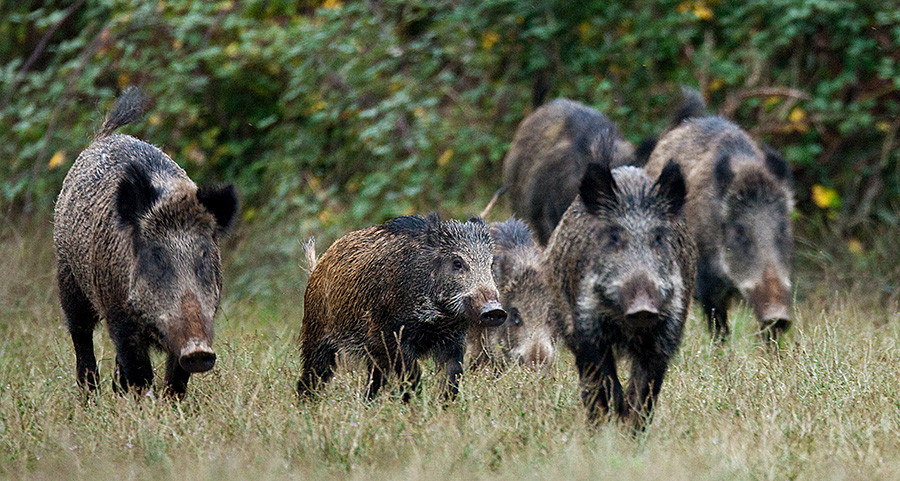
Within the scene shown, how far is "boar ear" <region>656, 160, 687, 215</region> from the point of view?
14.8 feet

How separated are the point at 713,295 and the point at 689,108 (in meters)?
1.79

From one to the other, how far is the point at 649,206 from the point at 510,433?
1.14 m

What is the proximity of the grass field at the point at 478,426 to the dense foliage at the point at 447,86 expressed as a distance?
131 inches

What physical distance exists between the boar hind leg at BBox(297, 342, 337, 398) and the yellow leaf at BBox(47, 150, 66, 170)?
488 cm

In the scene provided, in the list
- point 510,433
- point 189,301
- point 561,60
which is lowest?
point 561,60

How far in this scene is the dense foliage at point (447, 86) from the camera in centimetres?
843

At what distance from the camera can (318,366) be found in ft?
16.3

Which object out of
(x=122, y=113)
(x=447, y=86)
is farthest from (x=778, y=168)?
(x=122, y=113)

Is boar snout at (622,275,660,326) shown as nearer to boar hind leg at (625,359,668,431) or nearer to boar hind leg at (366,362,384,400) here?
boar hind leg at (625,359,668,431)

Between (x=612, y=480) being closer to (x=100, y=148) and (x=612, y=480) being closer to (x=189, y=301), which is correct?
(x=189, y=301)

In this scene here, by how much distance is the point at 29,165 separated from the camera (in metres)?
9.97

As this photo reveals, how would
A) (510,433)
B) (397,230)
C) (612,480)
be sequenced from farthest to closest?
(397,230)
(510,433)
(612,480)

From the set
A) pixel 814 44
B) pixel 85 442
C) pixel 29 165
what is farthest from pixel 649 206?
pixel 29 165

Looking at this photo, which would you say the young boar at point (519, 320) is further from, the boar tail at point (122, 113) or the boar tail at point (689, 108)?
the boar tail at point (689, 108)
